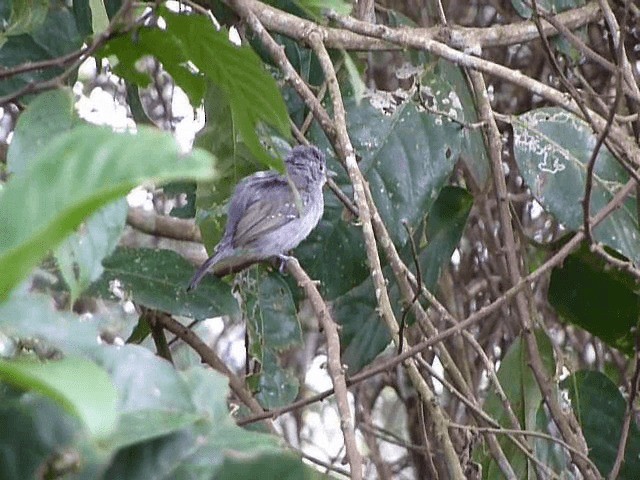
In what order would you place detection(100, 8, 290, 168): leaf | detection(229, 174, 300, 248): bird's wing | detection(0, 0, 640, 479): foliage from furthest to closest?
detection(229, 174, 300, 248): bird's wing, detection(100, 8, 290, 168): leaf, detection(0, 0, 640, 479): foliage

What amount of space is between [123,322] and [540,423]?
4.67 feet

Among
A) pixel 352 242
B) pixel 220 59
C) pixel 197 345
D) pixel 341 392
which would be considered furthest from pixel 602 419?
pixel 220 59

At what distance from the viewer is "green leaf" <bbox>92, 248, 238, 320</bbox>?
1.68m

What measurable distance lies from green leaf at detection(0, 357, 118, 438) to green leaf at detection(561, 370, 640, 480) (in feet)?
5.16

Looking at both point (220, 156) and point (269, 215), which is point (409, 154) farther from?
point (269, 215)

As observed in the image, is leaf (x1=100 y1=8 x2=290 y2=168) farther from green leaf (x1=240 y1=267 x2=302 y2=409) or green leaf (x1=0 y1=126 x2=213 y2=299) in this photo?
green leaf (x1=0 y1=126 x2=213 y2=299)

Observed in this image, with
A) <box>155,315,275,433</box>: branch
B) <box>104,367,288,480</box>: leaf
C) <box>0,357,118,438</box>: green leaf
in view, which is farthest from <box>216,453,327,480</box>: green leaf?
<box>155,315,275,433</box>: branch

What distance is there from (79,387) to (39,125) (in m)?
0.72

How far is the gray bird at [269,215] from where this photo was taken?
6.93 ft

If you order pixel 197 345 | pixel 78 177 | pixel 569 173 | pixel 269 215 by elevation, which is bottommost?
pixel 197 345

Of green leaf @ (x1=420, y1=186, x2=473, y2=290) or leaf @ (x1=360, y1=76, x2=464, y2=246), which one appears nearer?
leaf @ (x1=360, y1=76, x2=464, y2=246)

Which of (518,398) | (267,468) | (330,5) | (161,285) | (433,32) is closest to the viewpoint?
(267,468)

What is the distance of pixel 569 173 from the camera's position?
6.31 ft

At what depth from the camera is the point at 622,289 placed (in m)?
2.03
